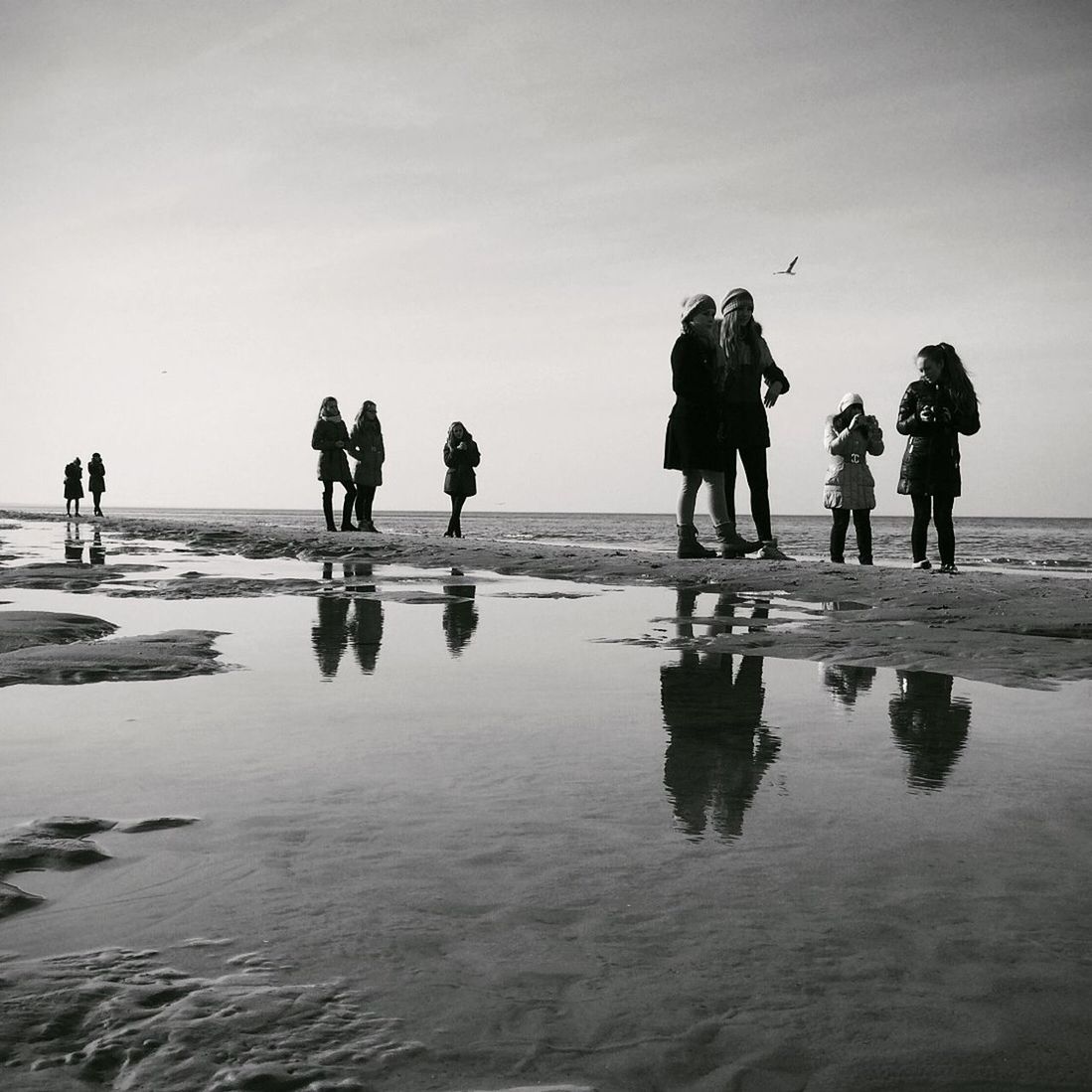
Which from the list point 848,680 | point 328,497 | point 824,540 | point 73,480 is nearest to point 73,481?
point 73,480

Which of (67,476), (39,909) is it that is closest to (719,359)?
(39,909)

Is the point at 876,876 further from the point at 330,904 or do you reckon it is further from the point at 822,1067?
the point at 330,904

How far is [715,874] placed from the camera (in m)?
1.55

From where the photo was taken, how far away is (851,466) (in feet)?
30.1

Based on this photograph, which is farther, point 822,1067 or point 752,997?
point 752,997

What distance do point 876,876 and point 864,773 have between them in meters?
0.63

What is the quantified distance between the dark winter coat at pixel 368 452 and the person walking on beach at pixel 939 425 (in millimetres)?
8862

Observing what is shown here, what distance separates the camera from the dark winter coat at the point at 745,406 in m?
7.50

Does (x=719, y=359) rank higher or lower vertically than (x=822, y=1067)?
higher

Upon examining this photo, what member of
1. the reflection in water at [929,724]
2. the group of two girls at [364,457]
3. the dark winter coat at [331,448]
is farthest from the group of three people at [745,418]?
the dark winter coat at [331,448]

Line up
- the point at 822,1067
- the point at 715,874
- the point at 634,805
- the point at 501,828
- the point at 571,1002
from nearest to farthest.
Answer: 1. the point at 822,1067
2. the point at 571,1002
3. the point at 715,874
4. the point at 501,828
5. the point at 634,805

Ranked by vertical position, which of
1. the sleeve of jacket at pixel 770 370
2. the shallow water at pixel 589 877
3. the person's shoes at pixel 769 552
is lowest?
the shallow water at pixel 589 877

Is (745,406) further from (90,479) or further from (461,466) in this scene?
(90,479)

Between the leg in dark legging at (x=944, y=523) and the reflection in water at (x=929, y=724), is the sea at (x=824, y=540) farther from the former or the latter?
the reflection in water at (x=929, y=724)
